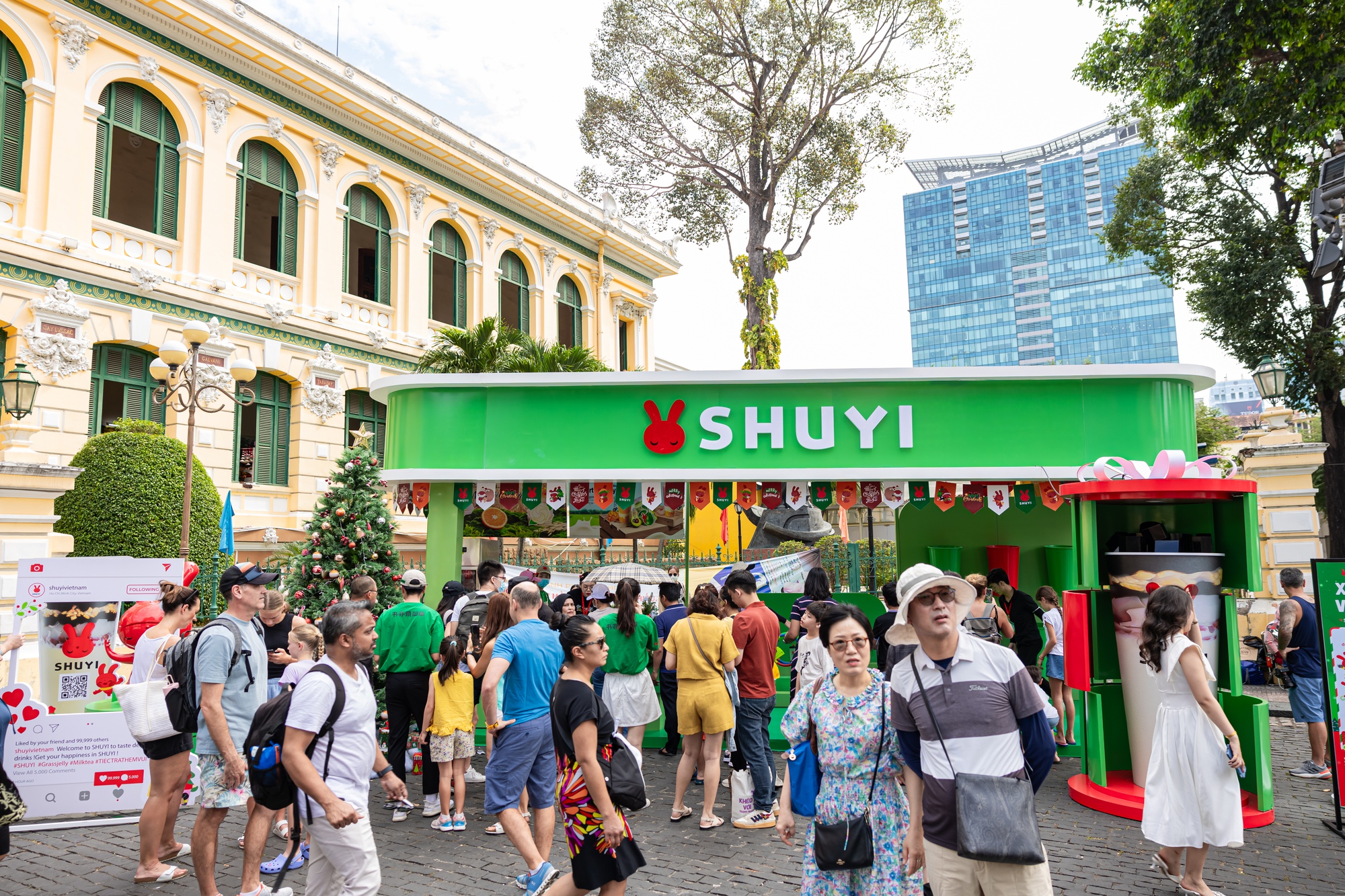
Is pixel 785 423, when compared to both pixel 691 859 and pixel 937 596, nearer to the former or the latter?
pixel 691 859

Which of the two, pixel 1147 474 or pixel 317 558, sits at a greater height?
pixel 1147 474

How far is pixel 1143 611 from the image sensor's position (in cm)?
709

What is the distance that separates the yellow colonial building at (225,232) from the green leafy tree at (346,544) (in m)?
4.20

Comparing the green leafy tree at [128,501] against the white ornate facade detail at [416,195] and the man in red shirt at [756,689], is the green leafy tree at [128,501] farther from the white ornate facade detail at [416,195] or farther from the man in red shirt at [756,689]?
the white ornate facade detail at [416,195]

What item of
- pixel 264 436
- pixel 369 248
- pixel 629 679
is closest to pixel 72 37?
pixel 369 248

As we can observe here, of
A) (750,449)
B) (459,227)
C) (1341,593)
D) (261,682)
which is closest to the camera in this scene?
(261,682)

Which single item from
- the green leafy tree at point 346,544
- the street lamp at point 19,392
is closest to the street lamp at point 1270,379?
the green leafy tree at point 346,544

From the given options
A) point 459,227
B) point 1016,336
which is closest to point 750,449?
point 459,227

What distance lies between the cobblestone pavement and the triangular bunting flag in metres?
3.57

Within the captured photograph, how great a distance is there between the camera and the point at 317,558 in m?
10.7

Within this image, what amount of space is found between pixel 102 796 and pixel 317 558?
3866 millimetres

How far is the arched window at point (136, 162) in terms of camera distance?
18062 mm

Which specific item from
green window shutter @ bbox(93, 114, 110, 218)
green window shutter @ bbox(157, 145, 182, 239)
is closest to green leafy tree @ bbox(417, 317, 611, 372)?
green window shutter @ bbox(157, 145, 182, 239)

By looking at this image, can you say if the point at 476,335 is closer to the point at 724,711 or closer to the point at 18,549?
the point at 18,549
